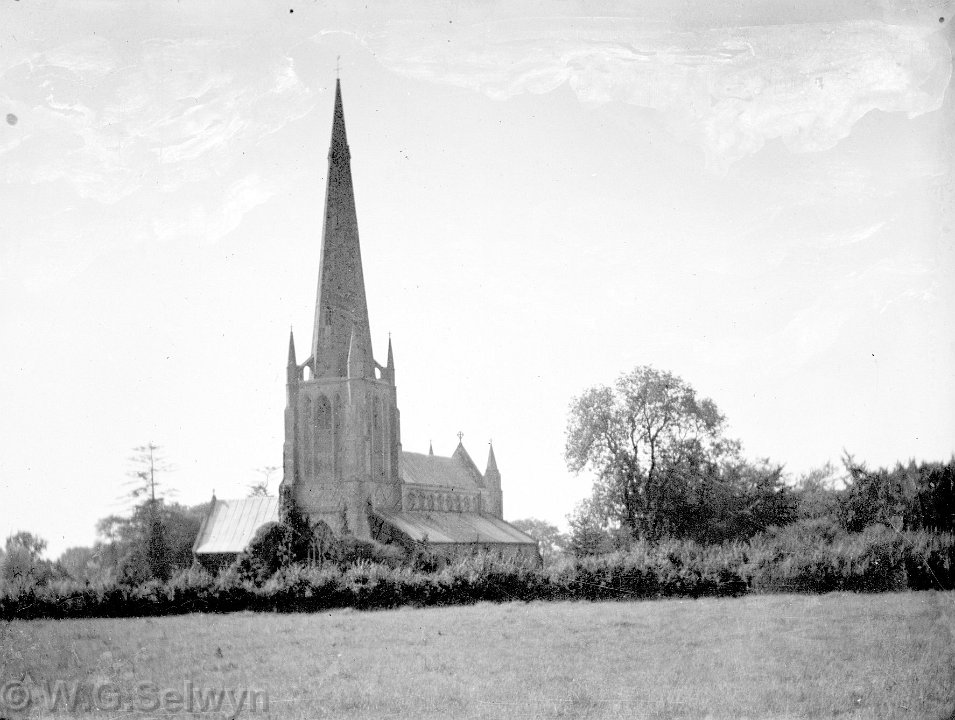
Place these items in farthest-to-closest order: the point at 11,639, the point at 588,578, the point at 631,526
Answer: the point at 631,526
the point at 588,578
the point at 11,639

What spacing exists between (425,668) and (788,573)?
64.0ft

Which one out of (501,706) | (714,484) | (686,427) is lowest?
(501,706)

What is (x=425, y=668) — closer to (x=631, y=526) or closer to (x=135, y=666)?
(x=135, y=666)

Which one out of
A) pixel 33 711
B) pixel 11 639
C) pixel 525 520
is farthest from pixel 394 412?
pixel 525 520

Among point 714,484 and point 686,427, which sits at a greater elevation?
point 686,427

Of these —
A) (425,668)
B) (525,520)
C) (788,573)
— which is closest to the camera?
(425,668)

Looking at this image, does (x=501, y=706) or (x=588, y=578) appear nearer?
(x=501, y=706)

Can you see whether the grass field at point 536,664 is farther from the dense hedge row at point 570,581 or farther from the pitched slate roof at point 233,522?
the pitched slate roof at point 233,522

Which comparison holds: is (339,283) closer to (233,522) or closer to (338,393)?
(338,393)

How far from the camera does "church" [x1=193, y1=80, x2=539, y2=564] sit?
210 ft

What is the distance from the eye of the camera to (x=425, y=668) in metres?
18.0

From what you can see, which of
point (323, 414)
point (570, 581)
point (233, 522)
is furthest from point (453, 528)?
point (570, 581)

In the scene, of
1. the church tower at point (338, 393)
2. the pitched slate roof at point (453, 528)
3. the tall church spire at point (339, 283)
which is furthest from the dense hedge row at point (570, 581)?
the tall church spire at point (339, 283)

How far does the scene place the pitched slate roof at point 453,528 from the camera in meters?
64.3
